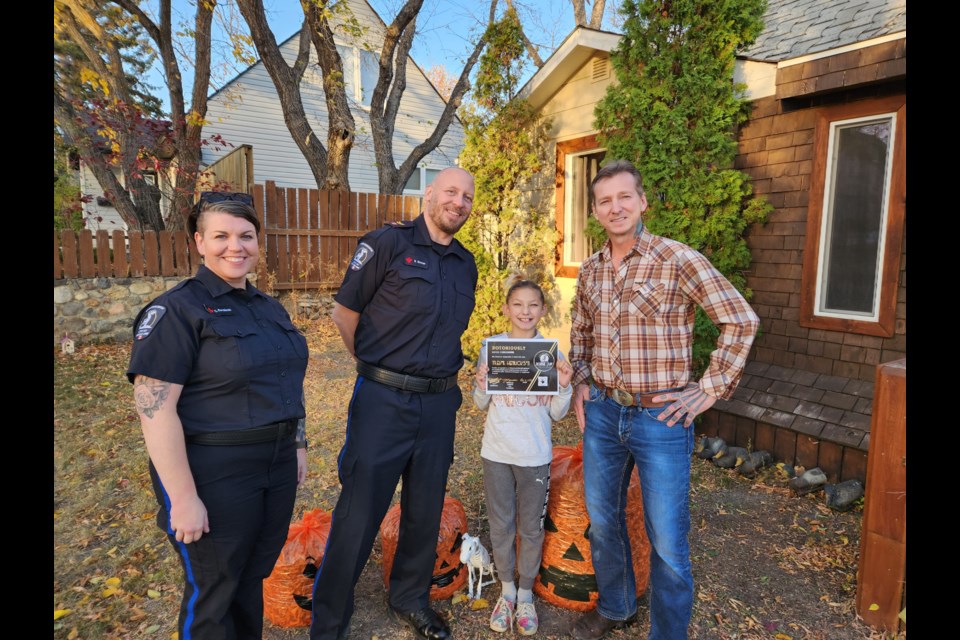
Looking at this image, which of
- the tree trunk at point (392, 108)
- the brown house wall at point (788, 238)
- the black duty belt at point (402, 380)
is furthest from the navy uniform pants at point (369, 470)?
the tree trunk at point (392, 108)

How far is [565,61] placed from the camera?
633 cm

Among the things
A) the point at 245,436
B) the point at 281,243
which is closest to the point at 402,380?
the point at 245,436

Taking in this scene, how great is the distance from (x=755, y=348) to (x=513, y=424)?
3.64m

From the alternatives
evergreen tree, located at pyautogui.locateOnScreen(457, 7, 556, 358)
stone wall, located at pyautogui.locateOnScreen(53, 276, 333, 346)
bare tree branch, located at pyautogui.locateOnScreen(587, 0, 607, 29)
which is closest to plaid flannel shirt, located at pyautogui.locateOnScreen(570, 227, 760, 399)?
evergreen tree, located at pyautogui.locateOnScreen(457, 7, 556, 358)

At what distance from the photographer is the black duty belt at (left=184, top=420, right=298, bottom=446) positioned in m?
1.86

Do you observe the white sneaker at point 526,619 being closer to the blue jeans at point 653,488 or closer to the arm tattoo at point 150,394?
the blue jeans at point 653,488

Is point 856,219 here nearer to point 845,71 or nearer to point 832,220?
point 832,220

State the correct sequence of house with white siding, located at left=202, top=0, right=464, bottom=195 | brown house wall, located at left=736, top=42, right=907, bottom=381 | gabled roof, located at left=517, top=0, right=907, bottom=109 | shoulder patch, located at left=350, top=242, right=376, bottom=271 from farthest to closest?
house with white siding, located at left=202, top=0, right=464, bottom=195 → gabled roof, located at left=517, top=0, right=907, bottom=109 → brown house wall, located at left=736, top=42, right=907, bottom=381 → shoulder patch, located at left=350, top=242, right=376, bottom=271

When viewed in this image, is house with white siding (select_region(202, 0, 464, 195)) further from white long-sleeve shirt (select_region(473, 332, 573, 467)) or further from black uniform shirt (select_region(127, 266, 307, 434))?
black uniform shirt (select_region(127, 266, 307, 434))

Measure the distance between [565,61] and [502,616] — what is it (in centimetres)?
606

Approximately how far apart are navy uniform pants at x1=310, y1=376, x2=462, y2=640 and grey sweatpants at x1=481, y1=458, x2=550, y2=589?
14.4 inches

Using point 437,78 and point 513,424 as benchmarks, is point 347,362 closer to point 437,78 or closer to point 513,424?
point 513,424

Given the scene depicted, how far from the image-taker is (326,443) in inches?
206
